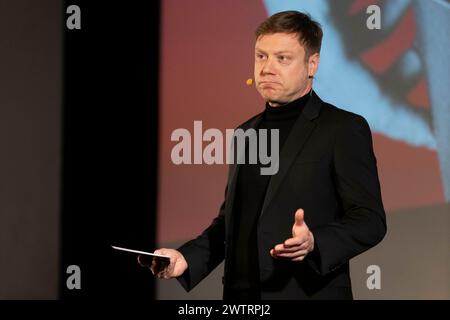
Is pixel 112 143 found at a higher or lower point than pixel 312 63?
lower

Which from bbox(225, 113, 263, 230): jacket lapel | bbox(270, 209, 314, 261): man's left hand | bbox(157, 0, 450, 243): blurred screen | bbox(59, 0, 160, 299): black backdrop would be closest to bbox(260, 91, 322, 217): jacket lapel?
bbox(225, 113, 263, 230): jacket lapel

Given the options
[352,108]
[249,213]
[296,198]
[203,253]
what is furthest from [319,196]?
[352,108]

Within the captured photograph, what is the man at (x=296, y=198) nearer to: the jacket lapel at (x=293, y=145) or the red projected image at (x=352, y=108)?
the jacket lapel at (x=293, y=145)

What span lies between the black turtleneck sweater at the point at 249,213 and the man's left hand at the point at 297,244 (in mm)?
273

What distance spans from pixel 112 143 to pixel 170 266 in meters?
1.56

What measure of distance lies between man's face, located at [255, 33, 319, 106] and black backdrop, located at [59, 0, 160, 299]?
1.40 metres

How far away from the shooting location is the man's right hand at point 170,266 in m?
1.81

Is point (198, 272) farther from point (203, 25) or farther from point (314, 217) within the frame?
point (203, 25)

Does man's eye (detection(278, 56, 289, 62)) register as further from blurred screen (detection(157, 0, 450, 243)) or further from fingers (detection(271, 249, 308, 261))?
blurred screen (detection(157, 0, 450, 243))

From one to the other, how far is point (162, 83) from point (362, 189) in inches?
67.9

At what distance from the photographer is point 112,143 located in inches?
131

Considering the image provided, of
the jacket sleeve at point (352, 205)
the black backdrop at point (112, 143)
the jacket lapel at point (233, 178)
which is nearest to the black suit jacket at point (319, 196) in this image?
the jacket sleeve at point (352, 205)

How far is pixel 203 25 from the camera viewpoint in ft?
10.8

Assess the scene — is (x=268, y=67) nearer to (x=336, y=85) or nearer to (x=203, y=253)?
(x=203, y=253)
